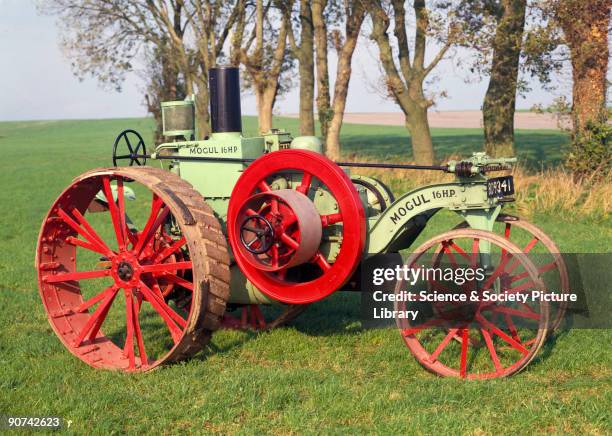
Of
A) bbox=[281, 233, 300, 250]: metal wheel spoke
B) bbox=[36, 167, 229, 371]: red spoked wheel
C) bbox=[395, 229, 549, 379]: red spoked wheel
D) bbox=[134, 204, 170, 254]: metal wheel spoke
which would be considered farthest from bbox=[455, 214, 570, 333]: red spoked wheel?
bbox=[134, 204, 170, 254]: metal wheel spoke

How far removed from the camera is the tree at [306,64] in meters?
21.9

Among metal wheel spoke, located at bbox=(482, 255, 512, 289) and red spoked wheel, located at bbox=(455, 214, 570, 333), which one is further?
red spoked wheel, located at bbox=(455, 214, 570, 333)

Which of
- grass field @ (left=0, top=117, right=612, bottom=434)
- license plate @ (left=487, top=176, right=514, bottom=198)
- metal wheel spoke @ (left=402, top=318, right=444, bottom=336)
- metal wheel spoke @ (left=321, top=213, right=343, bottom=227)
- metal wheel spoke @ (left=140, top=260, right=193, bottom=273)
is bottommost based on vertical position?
grass field @ (left=0, top=117, right=612, bottom=434)

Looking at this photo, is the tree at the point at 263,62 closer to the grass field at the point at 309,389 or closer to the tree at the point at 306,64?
the tree at the point at 306,64

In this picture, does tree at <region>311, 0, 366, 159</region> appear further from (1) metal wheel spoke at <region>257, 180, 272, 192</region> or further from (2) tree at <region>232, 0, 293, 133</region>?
(1) metal wheel spoke at <region>257, 180, 272, 192</region>

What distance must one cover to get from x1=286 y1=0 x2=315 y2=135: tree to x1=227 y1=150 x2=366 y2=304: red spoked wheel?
16.1 metres

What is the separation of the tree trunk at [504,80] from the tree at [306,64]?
17.8 feet

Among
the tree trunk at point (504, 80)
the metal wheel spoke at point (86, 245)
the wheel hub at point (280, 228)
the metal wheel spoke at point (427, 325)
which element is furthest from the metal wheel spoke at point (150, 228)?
the tree trunk at point (504, 80)

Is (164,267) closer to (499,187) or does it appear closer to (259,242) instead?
(259,242)

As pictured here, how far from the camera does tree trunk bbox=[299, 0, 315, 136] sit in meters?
21.9

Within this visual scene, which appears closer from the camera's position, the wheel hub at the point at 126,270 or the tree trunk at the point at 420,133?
the wheel hub at the point at 126,270

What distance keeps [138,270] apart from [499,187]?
2.79 m

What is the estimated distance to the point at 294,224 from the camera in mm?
5590

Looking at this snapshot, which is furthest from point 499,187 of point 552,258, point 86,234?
point 86,234
